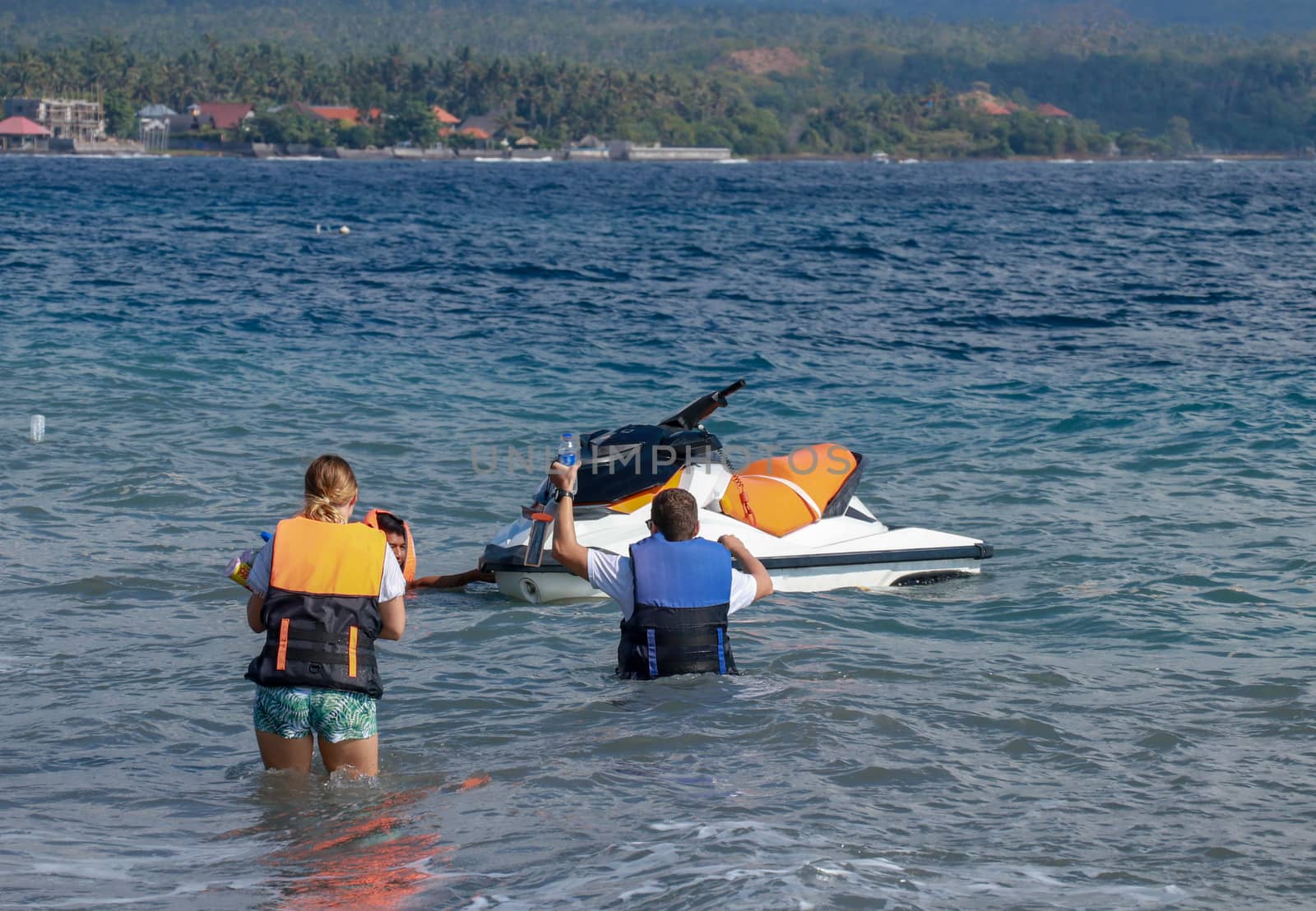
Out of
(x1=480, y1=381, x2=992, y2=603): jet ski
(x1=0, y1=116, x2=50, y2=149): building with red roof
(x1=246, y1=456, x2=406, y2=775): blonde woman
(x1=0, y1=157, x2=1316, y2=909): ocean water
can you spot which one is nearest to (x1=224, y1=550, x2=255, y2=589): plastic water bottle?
(x1=246, y1=456, x2=406, y2=775): blonde woman

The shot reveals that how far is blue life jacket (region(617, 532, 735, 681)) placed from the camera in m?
6.93

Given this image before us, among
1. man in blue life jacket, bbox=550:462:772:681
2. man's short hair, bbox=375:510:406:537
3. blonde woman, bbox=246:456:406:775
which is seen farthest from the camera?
man in blue life jacket, bbox=550:462:772:681

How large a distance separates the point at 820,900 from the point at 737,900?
0.97ft

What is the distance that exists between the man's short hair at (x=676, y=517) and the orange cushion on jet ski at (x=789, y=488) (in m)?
2.62

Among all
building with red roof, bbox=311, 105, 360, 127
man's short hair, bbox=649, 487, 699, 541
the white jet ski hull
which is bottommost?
the white jet ski hull

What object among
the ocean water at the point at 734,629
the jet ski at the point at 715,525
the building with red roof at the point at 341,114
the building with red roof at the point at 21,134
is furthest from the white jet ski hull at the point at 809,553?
the building with red roof at the point at 341,114

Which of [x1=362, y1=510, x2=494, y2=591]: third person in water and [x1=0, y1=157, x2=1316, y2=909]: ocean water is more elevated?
[x1=362, y1=510, x2=494, y2=591]: third person in water

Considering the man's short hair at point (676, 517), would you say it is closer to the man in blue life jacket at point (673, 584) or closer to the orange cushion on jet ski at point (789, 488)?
the man in blue life jacket at point (673, 584)

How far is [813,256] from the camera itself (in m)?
40.2

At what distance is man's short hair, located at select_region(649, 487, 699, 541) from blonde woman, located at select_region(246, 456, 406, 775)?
151cm

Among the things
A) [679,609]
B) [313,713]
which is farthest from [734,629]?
[313,713]

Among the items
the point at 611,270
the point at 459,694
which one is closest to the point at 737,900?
the point at 459,694

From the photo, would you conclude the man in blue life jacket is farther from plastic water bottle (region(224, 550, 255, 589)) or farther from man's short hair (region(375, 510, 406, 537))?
plastic water bottle (region(224, 550, 255, 589))

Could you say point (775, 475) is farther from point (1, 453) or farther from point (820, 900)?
point (1, 453)
